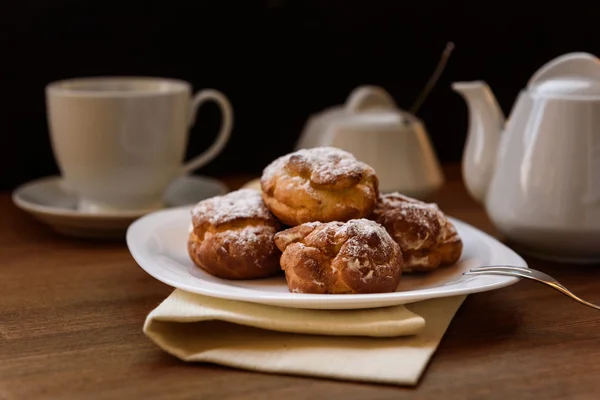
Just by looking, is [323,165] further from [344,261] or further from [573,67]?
[573,67]

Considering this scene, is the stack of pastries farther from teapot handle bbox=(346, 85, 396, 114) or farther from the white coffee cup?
teapot handle bbox=(346, 85, 396, 114)

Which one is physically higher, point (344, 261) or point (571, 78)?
point (571, 78)

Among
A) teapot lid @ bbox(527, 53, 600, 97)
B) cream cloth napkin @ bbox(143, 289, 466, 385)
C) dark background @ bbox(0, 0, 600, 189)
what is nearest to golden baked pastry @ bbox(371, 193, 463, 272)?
cream cloth napkin @ bbox(143, 289, 466, 385)

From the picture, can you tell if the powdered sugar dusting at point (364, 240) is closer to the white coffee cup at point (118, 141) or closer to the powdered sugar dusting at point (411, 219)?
the powdered sugar dusting at point (411, 219)

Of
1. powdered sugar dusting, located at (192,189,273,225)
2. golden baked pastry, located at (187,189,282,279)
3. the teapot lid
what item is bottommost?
golden baked pastry, located at (187,189,282,279)

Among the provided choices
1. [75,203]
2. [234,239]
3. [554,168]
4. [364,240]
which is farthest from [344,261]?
[75,203]

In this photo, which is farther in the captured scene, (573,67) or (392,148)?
(392,148)

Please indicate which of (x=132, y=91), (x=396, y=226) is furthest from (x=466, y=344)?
(x=132, y=91)
